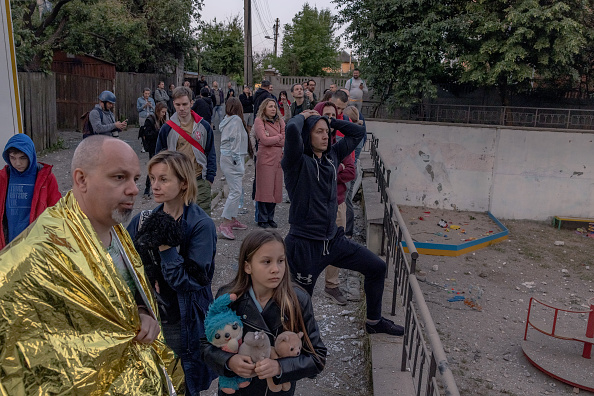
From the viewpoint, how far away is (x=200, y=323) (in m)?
2.73

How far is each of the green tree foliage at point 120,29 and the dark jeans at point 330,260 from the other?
577 inches

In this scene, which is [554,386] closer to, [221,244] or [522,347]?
[522,347]

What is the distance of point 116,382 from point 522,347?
6.44 m

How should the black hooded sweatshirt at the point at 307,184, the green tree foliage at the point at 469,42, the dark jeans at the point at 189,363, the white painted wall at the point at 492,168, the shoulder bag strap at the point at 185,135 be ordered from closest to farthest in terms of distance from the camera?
1. the dark jeans at the point at 189,363
2. the black hooded sweatshirt at the point at 307,184
3. the shoulder bag strap at the point at 185,135
4. the white painted wall at the point at 492,168
5. the green tree foliage at the point at 469,42

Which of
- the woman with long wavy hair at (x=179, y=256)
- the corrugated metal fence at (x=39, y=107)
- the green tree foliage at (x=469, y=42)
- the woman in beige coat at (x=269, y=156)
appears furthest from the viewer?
the green tree foliage at (x=469, y=42)

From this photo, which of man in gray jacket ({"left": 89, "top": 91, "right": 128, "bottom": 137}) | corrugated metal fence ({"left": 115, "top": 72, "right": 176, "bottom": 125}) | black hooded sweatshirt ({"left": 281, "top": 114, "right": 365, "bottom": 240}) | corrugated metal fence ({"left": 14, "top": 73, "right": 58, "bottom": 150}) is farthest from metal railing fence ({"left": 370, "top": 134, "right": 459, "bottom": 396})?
corrugated metal fence ({"left": 115, "top": 72, "right": 176, "bottom": 125})

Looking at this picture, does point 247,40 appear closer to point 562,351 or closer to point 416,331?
point 562,351

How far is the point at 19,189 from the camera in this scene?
Answer: 3.89 metres

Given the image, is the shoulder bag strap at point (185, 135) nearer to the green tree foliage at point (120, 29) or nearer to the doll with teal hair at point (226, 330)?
the doll with teal hair at point (226, 330)

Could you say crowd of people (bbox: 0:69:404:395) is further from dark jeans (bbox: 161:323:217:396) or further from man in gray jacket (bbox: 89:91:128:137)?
man in gray jacket (bbox: 89:91:128:137)

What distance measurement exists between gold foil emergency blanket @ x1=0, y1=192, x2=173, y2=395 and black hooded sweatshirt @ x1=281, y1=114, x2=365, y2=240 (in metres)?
2.09

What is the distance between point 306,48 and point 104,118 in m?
29.8

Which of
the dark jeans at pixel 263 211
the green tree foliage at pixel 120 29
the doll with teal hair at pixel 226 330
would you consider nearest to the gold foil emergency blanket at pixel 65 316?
the doll with teal hair at pixel 226 330

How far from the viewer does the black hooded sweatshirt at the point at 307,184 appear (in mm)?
3736
